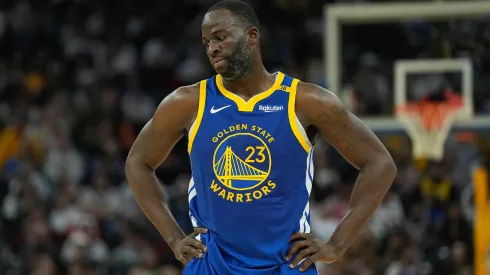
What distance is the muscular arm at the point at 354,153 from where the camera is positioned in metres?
4.75

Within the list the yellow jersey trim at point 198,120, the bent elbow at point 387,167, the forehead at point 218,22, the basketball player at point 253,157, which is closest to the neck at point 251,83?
the basketball player at point 253,157

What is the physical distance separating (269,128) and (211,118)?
0.30 metres

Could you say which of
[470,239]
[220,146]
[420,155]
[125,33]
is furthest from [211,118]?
[125,33]

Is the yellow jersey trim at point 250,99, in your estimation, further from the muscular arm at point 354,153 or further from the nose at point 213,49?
the nose at point 213,49

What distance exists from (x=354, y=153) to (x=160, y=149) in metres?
1.02

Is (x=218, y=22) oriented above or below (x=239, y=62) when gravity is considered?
A: above

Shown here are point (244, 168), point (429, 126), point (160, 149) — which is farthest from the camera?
point (429, 126)

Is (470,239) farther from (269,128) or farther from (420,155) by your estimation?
(269,128)

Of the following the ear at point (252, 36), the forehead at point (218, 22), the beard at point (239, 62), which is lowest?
the beard at point (239, 62)

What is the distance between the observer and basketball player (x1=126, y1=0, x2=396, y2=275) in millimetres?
4621

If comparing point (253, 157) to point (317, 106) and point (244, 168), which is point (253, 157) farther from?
point (317, 106)

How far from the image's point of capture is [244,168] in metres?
4.59

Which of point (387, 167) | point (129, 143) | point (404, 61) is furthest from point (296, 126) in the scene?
point (129, 143)

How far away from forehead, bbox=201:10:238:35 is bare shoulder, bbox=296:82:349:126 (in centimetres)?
49
